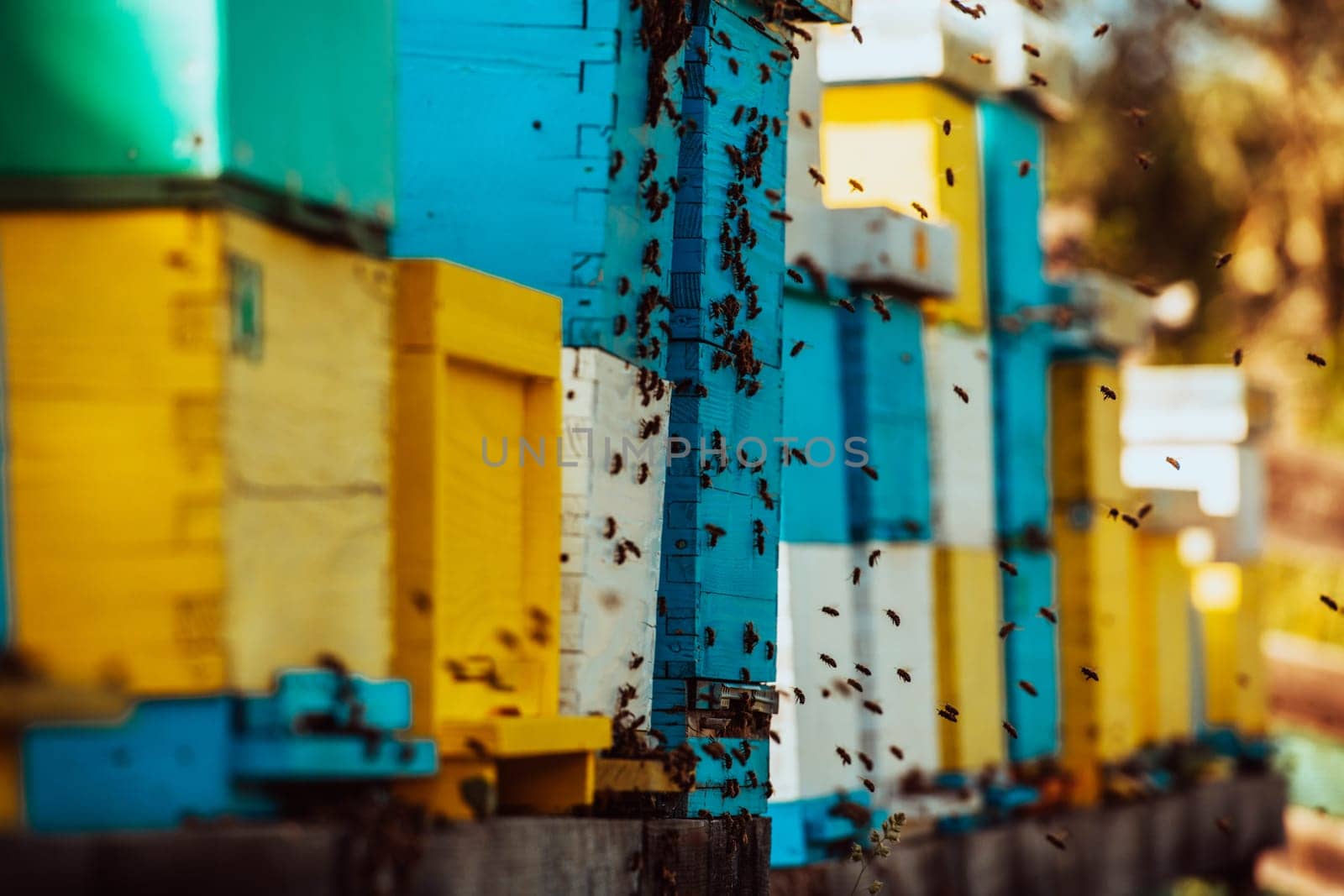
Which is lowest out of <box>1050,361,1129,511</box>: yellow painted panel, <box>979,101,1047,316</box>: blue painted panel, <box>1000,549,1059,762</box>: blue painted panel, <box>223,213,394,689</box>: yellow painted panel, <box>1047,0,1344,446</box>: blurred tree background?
<box>1000,549,1059,762</box>: blue painted panel

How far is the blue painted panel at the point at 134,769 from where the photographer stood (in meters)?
3.77

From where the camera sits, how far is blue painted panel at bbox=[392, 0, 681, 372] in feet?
18.7

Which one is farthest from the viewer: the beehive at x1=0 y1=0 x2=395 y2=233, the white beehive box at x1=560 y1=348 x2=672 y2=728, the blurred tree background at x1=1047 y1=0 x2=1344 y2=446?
the blurred tree background at x1=1047 y1=0 x2=1344 y2=446

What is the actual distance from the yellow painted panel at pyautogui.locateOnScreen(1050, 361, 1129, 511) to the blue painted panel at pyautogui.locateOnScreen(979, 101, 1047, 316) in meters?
0.76

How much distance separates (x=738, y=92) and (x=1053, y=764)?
5.21 meters

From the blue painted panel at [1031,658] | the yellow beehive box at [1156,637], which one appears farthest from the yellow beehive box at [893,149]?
the yellow beehive box at [1156,637]

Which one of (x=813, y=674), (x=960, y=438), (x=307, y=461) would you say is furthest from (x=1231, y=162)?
(x=307, y=461)

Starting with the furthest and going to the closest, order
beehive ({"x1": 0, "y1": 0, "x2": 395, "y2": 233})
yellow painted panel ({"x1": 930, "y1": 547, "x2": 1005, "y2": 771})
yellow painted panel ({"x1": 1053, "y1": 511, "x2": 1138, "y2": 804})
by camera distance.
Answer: yellow painted panel ({"x1": 1053, "y1": 511, "x2": 1138, "y2": 804}) → yellow painted panel ({"x1": 930, "y1": 547, "x2": 1005, "y2": 771}) → beehive ({"x1": 0, "y1": 0, "x2": 395, "y2": 233})

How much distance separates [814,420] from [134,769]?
4768mm

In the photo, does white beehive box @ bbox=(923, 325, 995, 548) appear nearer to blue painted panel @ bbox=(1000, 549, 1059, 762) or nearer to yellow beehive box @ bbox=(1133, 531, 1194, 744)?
blue painted panel @ bbox=(1000, 549, 1059, 762)

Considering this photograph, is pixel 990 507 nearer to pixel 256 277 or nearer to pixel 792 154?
pixel 792 154

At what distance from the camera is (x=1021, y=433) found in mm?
10617

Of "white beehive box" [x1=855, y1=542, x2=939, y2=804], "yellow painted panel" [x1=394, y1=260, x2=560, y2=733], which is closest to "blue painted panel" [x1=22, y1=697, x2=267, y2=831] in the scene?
"yellow painted panel" [x1=394, y1=260, x2=560, y2=733]

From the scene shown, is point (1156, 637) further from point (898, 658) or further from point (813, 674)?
point (813, 674)
